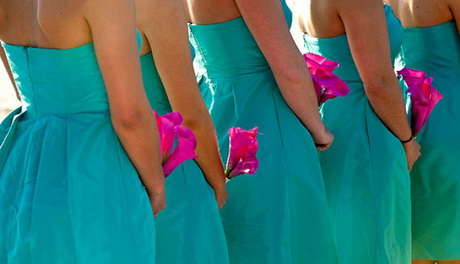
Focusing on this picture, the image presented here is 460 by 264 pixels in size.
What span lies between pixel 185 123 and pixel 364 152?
116 centimetres

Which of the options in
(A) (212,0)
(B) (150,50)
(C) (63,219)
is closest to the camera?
(C) (63,219)

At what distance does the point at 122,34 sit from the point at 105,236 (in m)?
0.63

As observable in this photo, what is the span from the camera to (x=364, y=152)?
4.60 meters

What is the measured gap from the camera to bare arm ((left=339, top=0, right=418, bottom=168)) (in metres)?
4.36

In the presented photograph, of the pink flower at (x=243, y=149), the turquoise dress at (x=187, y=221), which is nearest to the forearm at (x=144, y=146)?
the turquoise dress at (x=187, y=221)

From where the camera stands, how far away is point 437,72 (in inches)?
199

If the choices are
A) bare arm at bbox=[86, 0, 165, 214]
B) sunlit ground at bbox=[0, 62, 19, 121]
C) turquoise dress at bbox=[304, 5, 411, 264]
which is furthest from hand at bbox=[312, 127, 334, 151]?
sunlit ground at bbox=[0, 62, 19, 121]

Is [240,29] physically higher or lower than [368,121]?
higher

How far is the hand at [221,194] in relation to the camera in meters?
3.89

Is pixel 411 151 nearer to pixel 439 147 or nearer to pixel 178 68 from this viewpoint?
pixel 439 147

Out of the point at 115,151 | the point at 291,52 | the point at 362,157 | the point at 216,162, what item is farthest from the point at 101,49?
the point at 362,157

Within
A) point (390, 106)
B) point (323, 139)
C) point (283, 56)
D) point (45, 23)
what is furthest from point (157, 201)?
point (390, 106)

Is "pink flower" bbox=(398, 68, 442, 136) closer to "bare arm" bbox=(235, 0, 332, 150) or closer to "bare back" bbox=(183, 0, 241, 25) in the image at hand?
"bare arm" bbox=(235, 0, 332, 150)

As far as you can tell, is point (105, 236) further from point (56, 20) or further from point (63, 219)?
point (56, 20)
